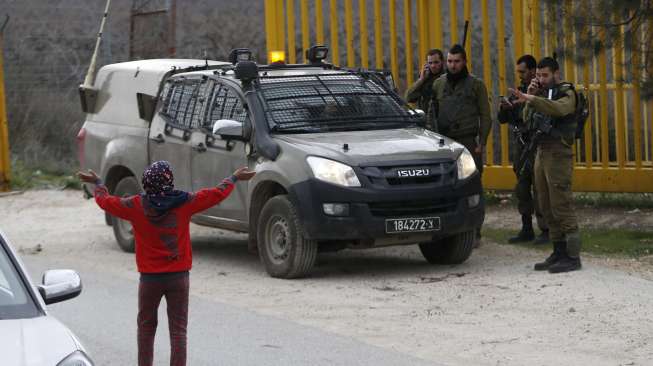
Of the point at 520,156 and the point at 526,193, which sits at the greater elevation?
the point at 520,156

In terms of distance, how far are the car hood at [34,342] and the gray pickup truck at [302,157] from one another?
549 cm

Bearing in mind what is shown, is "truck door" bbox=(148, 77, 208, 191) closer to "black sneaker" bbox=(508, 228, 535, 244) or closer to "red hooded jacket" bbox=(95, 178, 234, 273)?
"black sneaker" bbox=(508, 228, 535, 244)

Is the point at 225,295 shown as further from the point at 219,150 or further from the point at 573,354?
the point at 573,354

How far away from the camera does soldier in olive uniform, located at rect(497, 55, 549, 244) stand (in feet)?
41.3

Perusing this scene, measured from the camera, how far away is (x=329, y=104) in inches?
498

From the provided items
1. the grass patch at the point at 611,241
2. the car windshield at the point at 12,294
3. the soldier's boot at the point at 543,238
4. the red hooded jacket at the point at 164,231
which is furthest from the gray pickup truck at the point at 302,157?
the car windshield at the point at 12,294

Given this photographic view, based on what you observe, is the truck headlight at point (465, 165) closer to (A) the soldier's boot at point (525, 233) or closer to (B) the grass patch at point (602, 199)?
(A) the soldier's boot at point (525, 233)

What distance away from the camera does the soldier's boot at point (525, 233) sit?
527 inches

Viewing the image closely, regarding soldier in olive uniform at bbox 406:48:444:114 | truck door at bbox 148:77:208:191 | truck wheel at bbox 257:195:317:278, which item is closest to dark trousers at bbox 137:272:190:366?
truck wheel at bbox 257:195:317:278

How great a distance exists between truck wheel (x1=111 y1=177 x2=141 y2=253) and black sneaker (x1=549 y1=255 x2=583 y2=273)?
4.44 m

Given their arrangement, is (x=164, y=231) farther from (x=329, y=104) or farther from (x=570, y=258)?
(x=329, y=104)

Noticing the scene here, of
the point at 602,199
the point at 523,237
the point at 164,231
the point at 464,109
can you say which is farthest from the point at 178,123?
the point at 164,231

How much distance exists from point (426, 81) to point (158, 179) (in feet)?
21.6

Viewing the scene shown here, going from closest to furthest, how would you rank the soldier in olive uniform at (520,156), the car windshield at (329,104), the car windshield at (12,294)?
the car windshield at (12,294) → the car windshield at (329,104) → the soldier in olive uniform at (520,156)
